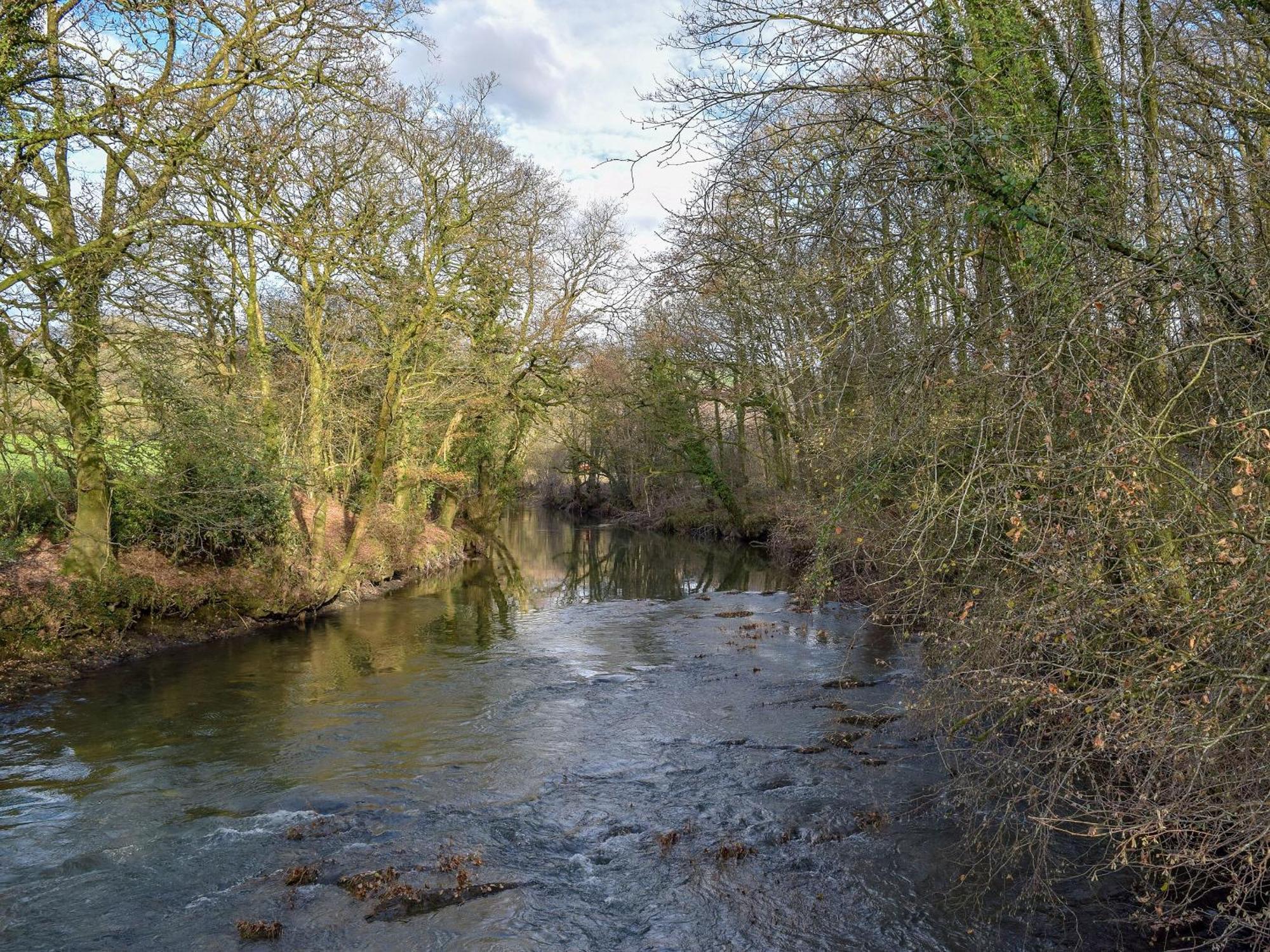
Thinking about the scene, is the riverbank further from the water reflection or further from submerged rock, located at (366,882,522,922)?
submerged rock, located at (366,882,522,922)

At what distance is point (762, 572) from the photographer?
27.1 meters

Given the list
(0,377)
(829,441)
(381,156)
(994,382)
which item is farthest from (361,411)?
(994,382)

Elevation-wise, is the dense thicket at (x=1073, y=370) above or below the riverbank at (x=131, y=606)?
above

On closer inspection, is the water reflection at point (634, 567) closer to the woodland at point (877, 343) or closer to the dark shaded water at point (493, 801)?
the woodland at point (877, 343)

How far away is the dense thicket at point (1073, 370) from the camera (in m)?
4.82

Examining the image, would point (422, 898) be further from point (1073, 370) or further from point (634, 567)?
point (634, 567)

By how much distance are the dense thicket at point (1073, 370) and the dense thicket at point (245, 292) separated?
7824 millimetres

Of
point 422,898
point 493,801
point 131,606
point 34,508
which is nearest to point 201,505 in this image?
point 131,606

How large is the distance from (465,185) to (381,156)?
4.55 metres

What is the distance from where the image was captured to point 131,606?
1545 cm

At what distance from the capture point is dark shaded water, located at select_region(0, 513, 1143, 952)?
674cm

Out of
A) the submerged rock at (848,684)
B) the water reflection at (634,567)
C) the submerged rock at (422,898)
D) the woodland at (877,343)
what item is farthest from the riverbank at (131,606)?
the submerged rock at (848,684)

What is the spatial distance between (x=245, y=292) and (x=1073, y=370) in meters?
18.3

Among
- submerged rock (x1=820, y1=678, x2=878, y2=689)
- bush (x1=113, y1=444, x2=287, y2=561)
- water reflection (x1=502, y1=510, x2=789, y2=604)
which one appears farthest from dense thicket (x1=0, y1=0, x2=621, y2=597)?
submerged rock (x1=820, y1=678, x2=878, y2=689)
